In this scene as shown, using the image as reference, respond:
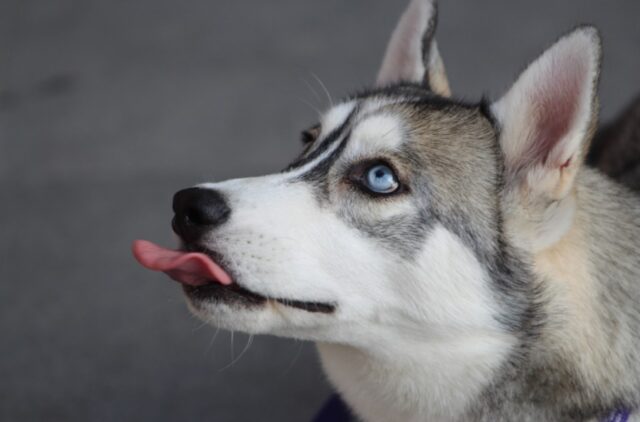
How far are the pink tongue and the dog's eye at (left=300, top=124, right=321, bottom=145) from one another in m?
0.53

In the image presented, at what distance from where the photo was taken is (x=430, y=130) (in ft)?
5.57

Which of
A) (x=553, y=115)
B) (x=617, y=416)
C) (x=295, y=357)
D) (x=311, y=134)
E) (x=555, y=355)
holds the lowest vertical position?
(x=295, y=357)

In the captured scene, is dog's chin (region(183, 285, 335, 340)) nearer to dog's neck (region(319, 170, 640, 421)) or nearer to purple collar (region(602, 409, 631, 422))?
dog's neck (region(319, 170, 640, 421))

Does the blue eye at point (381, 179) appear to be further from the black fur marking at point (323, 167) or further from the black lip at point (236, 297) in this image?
the black lip at point (236, 297)

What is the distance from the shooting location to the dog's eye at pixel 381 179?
1.65m

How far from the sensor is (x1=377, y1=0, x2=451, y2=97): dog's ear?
1.99m

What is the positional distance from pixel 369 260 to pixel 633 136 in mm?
1467

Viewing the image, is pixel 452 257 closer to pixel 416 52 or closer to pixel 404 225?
pixel 404 225

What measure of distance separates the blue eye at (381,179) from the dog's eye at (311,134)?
309 millimetres

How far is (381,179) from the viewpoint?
1.66 m

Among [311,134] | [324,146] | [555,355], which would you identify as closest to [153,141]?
[311,134]

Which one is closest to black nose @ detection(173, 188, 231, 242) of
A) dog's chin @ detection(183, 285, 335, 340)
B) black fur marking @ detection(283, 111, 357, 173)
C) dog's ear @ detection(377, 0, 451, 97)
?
dog's chin @ detection(183, 285, 335, 340)

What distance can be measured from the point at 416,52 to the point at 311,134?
0.36 metres

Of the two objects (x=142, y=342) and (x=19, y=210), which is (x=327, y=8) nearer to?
(x=19, y=210)
